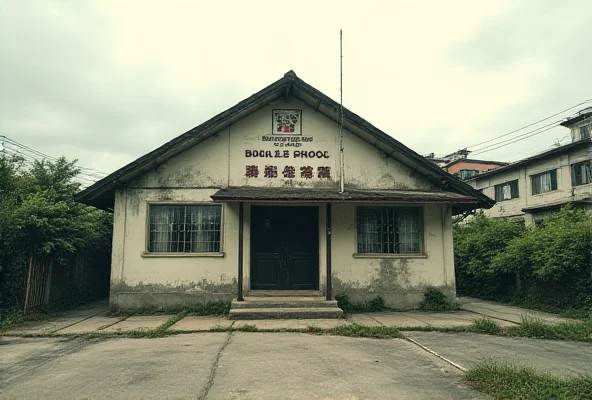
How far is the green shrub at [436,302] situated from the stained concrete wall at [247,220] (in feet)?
0.68

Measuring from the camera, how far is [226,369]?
5352 millimetres

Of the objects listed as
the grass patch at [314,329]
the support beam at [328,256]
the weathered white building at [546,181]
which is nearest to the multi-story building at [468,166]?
the weathered white building at [546,181]

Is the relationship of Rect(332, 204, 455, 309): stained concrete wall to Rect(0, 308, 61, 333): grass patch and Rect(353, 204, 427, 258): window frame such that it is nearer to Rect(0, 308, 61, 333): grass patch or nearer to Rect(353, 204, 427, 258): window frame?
Rect(353, 204, 427, 258): window frame

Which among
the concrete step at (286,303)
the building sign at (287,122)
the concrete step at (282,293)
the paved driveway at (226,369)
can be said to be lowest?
the paved driveway at (226,369)

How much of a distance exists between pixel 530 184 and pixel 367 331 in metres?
23.3

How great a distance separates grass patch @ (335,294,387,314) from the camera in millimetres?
10266

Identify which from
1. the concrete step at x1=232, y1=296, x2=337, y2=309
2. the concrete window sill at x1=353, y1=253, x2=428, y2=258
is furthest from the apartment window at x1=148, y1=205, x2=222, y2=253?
the concrete window sill at x1=353, y1=253, x2=428, y2=258

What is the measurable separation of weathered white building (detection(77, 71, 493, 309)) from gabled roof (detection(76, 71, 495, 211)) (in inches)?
1.4

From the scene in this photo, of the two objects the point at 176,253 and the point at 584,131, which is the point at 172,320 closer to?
the point at 176,253

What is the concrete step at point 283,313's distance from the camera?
9.12 meters

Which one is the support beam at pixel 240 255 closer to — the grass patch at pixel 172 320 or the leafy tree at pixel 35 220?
the grass patch at pixel 172 320

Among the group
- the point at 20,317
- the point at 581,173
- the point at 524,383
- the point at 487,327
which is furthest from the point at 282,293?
the point at 581,173

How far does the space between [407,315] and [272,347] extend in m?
4.42

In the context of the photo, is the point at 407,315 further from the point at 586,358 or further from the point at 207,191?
the point at 207,191
